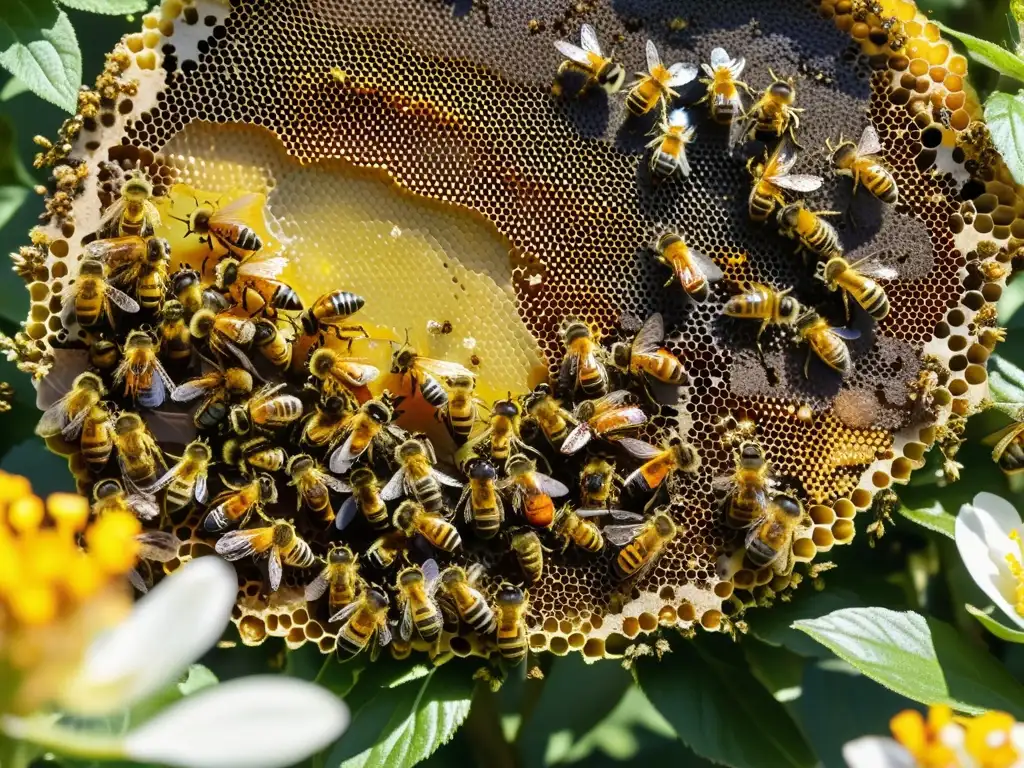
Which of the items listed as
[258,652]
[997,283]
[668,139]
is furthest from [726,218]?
[258,652]

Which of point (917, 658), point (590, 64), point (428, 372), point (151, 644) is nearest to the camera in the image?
point (151, 644)

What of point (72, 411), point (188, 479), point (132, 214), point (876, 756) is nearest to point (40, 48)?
point (132, 214)

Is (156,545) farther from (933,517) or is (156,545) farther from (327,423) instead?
(933,517)

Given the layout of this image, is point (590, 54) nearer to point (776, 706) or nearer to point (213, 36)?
point (213, 36)

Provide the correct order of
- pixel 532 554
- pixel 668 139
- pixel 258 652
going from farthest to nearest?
pixel 258 652 → pixel 668 139 → pixel 532 554

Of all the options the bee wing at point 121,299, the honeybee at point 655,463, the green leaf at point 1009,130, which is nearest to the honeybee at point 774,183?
the green leaf at point 1009,130
